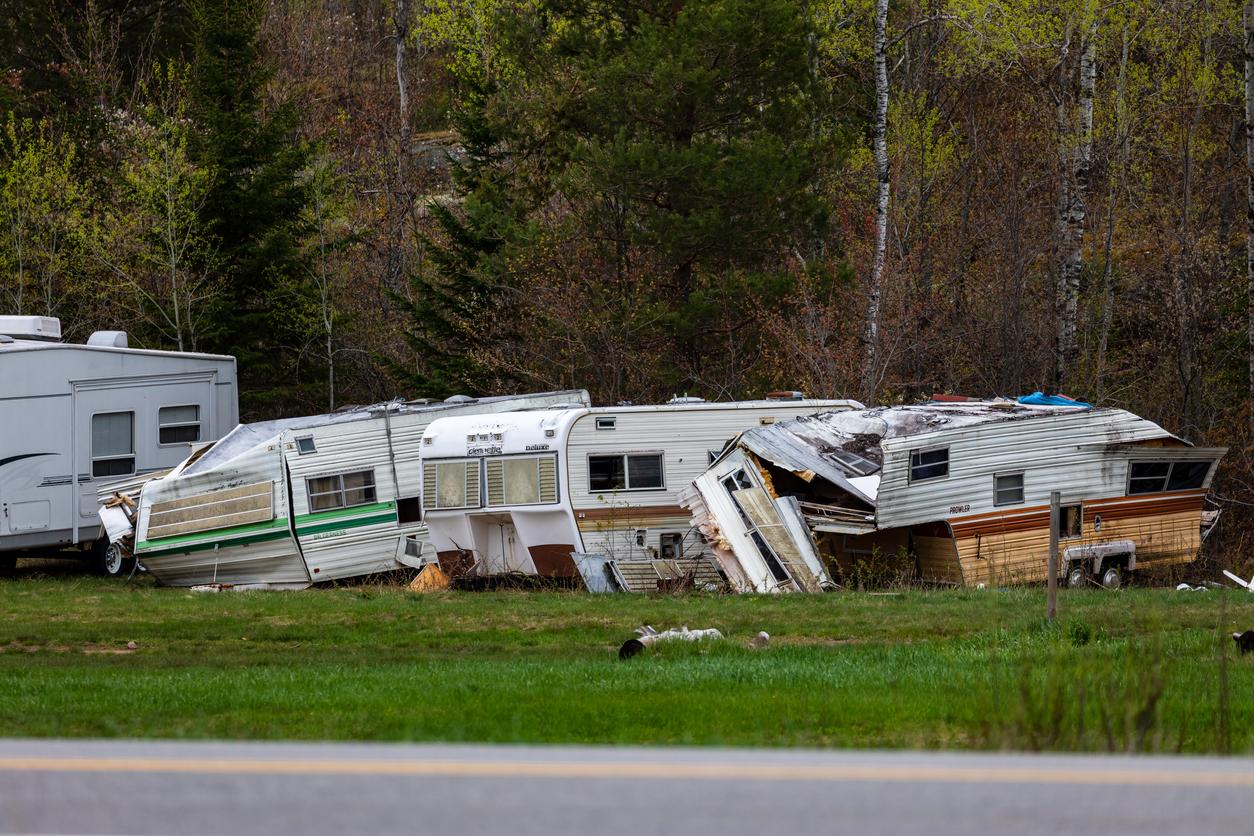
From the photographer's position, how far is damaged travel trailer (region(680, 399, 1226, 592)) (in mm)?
16078

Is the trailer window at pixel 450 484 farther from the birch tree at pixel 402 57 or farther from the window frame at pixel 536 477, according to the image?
the birch tree at pixel 402 57

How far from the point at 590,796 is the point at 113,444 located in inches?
716

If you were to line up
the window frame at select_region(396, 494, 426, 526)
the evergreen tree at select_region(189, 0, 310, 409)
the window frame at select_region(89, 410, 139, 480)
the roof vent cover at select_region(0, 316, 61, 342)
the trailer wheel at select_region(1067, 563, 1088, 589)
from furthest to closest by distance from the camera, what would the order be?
the evergreen tree at select_region(189, 0, 310, 409) → the roof vent cover at select_region(0, 316, 61, 342) → the window frame at select_region(89, 410, 139, 480) → the window frame at select_region(396, 494, 426, 526) → the trailer wheel at select_region(1067, 563, 1088, 589)

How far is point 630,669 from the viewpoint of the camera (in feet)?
30.3

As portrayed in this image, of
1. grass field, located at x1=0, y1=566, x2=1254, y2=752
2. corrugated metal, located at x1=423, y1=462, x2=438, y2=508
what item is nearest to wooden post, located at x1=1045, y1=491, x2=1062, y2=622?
grass field, located at x1=0, y1=566, x2=1254, y2=752

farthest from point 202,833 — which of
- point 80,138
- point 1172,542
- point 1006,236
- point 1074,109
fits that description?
point 80,138

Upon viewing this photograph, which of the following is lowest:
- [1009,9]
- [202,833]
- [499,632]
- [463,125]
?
[499,632]

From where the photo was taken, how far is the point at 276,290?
95.5 ft

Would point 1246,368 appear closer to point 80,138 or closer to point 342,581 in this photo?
point 342,581

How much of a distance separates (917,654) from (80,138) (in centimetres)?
3121

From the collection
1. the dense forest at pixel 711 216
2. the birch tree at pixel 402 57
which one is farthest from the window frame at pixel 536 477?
the birch tree at pixel 402 57

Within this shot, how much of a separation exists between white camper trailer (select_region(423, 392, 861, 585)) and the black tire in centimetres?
545

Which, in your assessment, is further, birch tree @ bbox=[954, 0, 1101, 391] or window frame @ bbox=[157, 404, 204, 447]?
birch tree @ bbox=[954, 0, 1101, 391]

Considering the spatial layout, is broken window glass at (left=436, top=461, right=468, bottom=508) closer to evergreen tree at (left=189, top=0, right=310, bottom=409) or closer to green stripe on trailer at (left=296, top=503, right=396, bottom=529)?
green stripe on trailer at (left=296, top=503, right=396, bottom=529)
